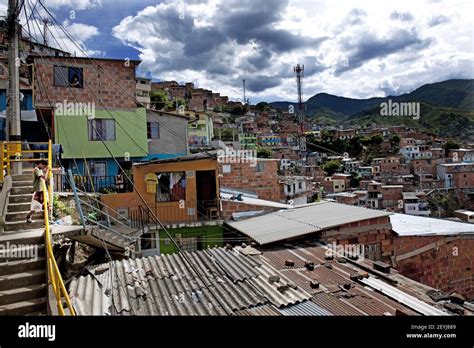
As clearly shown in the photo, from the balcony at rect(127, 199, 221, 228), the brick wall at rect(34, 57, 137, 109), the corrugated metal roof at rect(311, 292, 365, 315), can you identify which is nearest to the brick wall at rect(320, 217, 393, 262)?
the corrugated metal roof at rect(311, 292, 365, 315)

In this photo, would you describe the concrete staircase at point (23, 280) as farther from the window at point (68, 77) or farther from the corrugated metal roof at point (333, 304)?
the window at point (68, 77)

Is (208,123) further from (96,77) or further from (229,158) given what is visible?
(229,158)

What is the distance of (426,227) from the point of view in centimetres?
837

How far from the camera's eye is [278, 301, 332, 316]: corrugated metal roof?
3.97 m

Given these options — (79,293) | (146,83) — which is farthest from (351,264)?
(146,83)

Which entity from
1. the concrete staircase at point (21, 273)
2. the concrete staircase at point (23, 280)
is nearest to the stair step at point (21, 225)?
the concrete staircase at point (21, 273)

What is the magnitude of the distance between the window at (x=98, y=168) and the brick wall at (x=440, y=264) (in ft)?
43.8

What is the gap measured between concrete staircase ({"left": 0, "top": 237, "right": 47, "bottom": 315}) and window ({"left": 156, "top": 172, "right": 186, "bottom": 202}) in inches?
284

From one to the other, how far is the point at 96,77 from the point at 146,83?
2407cm

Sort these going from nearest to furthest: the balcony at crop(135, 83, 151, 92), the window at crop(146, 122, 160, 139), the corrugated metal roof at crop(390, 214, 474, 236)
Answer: the corrugated metal roof at crop(390, 214, 474, 236)
the window at crop(146, 122, 160, 139)
the balcony at crop(135, 83, 151, 92)

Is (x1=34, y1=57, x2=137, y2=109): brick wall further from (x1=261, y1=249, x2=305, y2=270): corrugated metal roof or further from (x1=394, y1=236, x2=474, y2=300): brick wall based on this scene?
(x1=394, y1=236, x2=474, y2=300): brick wall

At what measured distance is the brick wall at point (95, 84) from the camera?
47.0 feet

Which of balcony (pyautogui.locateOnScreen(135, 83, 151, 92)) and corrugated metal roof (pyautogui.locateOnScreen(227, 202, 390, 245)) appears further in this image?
balcony (pyautogui.locateOnScreen(135, 83, 151, 92))

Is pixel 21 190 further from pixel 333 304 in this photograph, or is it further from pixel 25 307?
pixel 333 304
